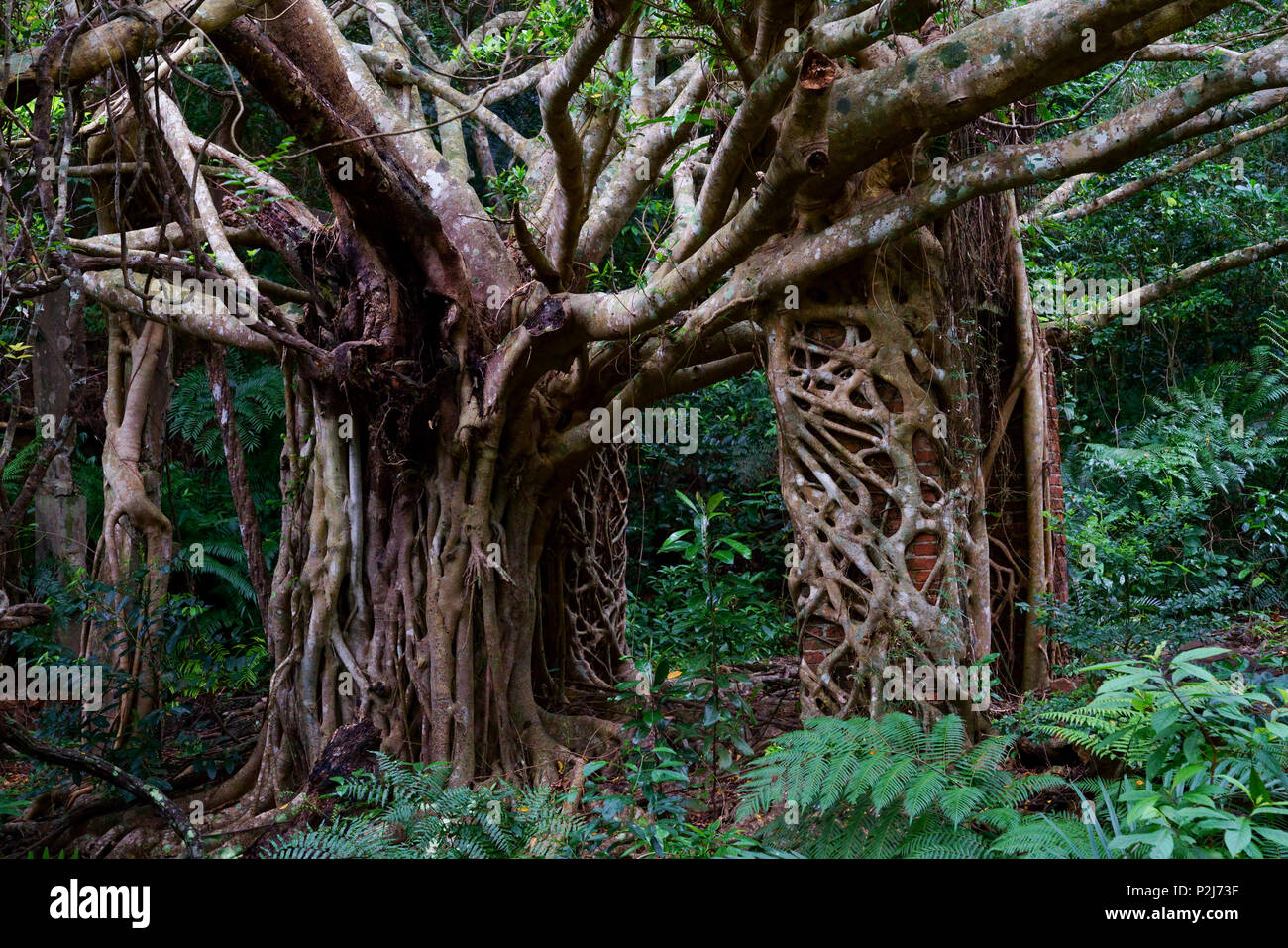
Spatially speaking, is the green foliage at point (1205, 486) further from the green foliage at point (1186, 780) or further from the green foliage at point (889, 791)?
the green foliage at point (1186, 780)

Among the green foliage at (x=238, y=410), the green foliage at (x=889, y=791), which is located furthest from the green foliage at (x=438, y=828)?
the green foliage at (x=238, y=410)

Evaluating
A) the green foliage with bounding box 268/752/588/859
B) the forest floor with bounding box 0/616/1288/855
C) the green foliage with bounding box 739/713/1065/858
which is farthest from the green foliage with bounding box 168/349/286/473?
the green foliage with bounding box 739/713/1065/858

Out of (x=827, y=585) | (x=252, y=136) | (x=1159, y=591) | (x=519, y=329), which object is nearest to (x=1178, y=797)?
(x=827, y=585)

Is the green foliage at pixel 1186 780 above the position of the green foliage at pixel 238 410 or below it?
below

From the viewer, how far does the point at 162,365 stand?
7473 millimetres

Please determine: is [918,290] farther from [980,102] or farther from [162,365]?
[162,365]

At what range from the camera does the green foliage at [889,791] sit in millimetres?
2740

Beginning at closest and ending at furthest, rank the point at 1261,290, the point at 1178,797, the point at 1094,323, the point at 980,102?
the point at 1178,797 → the point at 980,102 → the point at 1094,323 → the point at 1261,290

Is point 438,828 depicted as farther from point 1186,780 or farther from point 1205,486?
point 1205,486

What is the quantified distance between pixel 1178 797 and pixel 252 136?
9.75m

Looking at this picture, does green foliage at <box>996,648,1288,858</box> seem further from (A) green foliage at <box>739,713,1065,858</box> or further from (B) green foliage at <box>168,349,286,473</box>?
(B) green foliage at <box>168,349,286,473</box>

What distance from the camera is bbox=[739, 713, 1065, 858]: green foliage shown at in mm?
2740

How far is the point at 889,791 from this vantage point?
2816 millimetres

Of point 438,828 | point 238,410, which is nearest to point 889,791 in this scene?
point 438,828
